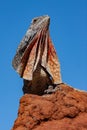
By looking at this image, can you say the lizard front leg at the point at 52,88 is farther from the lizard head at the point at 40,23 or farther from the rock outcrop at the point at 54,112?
the lizard head at the point at 40,23

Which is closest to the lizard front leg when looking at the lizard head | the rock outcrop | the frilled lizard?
the frilled lizard

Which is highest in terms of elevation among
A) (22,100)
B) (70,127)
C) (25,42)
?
(25,42)

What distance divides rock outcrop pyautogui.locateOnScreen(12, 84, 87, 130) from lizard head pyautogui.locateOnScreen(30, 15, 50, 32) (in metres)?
2.82

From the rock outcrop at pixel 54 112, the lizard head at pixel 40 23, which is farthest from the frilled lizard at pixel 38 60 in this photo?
the rock outcrop at pixel 54 112

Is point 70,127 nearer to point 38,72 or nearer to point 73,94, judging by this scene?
point 73,94

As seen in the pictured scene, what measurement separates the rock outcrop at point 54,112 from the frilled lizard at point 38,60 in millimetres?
1106

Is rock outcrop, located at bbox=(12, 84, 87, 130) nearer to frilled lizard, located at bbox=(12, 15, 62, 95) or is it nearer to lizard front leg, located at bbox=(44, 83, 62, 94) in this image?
lizard front leg, located at bbox=(44, 83, 62, 94)

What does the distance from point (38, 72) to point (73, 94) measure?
1.73m

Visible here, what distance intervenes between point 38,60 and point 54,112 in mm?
2604

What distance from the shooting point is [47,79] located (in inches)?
632

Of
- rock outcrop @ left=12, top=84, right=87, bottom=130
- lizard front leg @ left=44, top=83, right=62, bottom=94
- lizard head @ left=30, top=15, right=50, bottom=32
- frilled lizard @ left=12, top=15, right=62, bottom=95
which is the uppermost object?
lizard head @ left=30, top=15, right=50, bottom=32

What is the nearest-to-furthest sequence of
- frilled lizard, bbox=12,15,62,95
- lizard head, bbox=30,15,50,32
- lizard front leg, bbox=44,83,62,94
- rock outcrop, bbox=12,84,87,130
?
rock outcrop, bbox=12,84,87,130
lizard front leg, bbox=44,83,62,94
frilled lizard, bbox=12,15,62,95
lizard head, bbox=30,15,50,32

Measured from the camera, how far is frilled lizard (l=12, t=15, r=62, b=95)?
15922 millimetres

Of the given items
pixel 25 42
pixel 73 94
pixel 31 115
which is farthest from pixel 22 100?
pixel 25 42
